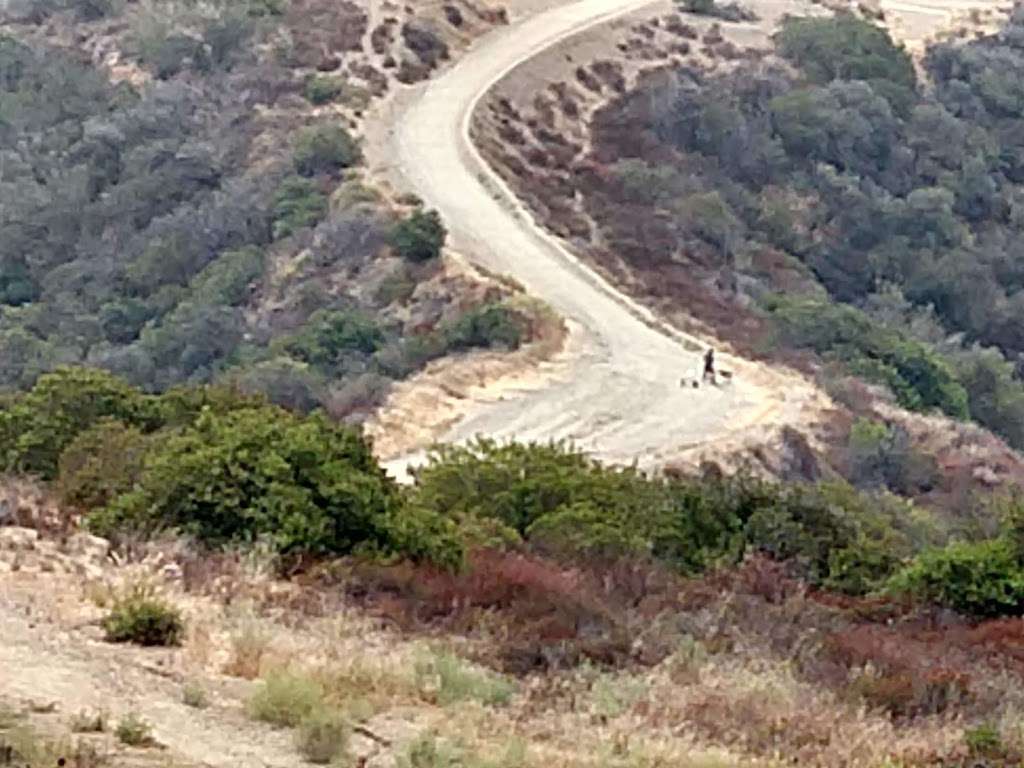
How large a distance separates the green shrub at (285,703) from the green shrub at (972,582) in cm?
1045

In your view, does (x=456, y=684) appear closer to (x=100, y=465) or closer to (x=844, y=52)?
(x=100, y=465)

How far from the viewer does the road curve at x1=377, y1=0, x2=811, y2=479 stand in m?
38.6

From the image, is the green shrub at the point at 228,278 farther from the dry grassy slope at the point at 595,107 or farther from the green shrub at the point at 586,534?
the green shrub at the point at 586,534

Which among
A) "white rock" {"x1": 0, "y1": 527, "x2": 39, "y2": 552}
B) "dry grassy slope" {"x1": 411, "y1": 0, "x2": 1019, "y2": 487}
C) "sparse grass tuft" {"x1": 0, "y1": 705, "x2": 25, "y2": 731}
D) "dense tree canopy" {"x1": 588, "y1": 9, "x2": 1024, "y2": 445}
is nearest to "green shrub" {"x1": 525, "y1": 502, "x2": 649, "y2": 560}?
"white rock" {"x1": 0, "y1": 527, "x2": 39, "y2": 552}

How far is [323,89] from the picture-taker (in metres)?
Result: 62.8

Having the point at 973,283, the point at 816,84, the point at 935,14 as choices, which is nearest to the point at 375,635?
the point at 973,283

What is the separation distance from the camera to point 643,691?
1230cm

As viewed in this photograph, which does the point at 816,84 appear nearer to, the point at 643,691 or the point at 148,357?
the point at 148,357

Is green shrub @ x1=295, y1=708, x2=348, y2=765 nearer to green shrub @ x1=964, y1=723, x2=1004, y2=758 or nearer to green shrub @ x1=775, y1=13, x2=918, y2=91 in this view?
green shrub @ x1=964, y1=723, x2=1004, y2=758

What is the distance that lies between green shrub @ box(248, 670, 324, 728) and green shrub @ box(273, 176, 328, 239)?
144ft

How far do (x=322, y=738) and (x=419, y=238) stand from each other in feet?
130

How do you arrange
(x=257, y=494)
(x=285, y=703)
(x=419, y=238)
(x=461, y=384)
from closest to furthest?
(x=285, y=703) → (x=257, y=494) → (x=461, y=384) → (x=419, y=238)

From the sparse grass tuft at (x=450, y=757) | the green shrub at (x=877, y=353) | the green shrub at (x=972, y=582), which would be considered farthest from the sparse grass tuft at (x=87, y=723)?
the green shrub at (x=877, y=353)

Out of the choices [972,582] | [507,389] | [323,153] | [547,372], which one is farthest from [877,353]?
[972,582]
